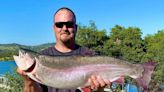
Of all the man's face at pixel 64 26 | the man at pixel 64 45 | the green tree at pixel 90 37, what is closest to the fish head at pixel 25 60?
the man at pixel 64 45

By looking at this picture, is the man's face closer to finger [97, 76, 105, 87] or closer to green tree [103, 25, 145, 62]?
finger [97, 76, 105, 87]

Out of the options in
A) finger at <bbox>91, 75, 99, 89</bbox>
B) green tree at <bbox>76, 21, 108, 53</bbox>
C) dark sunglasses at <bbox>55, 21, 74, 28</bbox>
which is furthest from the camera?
green tree at <bbox>76, 21, 108, 53</bbox>

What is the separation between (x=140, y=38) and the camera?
7206 centimetres

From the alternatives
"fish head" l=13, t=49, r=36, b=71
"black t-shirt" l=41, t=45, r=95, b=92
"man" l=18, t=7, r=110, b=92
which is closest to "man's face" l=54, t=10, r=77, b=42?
"man" l=18, t=7, r=110, b=92


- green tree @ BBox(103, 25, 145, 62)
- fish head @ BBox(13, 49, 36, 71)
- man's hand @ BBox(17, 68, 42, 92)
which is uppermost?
green tree @ BBox(103, 25, 145, 62)

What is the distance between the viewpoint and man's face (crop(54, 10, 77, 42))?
523 centimetres

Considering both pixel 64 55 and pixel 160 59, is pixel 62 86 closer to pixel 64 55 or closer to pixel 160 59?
pixel 64 55

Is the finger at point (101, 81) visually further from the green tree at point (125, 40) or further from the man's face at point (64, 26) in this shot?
the green tree at point (125, 40)

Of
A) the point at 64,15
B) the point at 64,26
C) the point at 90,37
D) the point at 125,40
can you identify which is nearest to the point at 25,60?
the point at 64,26

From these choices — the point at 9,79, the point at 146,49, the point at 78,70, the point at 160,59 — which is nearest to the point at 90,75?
the point at 78,70

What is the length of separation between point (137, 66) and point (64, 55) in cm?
85

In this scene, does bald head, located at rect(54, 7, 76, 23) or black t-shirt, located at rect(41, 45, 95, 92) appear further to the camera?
bald head, located at rect(54, 7, 76, 23)

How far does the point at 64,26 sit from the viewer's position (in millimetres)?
5270

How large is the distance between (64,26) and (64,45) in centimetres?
23
